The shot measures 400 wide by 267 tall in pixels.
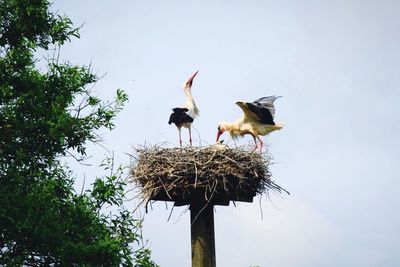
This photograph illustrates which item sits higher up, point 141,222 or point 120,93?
point 120,93

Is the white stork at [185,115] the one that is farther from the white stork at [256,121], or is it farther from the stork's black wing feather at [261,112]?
the stork's black wing feather at [261,112]

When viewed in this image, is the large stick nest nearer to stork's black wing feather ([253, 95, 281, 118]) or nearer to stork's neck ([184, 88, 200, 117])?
stork's black wing feather ([253, 95, 281, 118])

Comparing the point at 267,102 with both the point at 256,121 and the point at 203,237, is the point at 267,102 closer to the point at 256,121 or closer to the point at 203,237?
the point at 256,121

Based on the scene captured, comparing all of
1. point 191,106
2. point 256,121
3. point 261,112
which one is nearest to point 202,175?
point 261,112

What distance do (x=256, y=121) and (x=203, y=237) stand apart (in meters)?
4.72

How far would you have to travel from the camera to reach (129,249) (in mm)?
8164

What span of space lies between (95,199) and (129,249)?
0.82m

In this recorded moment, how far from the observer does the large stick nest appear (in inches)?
295

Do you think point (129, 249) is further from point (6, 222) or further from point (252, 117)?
point (252, 117)

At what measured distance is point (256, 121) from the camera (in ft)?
36.2

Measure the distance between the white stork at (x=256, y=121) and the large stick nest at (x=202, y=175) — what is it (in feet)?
6.65

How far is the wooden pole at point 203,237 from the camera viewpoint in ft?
21.3

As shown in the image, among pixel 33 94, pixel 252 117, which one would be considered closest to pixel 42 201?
pixel 33 94

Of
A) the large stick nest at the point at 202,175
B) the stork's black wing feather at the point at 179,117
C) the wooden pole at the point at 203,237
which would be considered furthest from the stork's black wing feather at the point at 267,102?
the wooden pole at the point at 203,237
